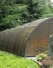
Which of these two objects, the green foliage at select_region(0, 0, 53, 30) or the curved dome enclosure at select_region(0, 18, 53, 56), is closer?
the curved dome enclosure at select_region(0, 18, 53, 56)

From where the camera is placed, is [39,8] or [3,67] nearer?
[3,67]

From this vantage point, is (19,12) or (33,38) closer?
(33,38)

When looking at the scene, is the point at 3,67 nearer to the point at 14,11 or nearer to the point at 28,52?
the point at 28,52

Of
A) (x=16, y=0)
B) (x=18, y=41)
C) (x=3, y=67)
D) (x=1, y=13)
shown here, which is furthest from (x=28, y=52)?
(x=16, y=0)

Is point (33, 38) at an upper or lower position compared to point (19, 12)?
upper

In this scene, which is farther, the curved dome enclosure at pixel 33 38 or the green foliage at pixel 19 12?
the green foliage at pixel 19 12

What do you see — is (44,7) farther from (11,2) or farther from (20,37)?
(20,37)

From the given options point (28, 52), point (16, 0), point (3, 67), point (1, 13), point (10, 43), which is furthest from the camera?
point (16, 0)

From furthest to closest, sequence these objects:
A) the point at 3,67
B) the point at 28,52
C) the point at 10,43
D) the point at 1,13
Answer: the point at 1,13 → the point at 10,43 → the point at 28,52 → the point at 3,67

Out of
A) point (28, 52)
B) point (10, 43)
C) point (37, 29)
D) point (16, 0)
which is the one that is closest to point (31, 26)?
point (37, 29)

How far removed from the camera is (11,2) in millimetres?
40500

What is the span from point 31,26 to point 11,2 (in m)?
17.1

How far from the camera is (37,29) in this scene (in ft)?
79.3

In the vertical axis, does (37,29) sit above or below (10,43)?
above
